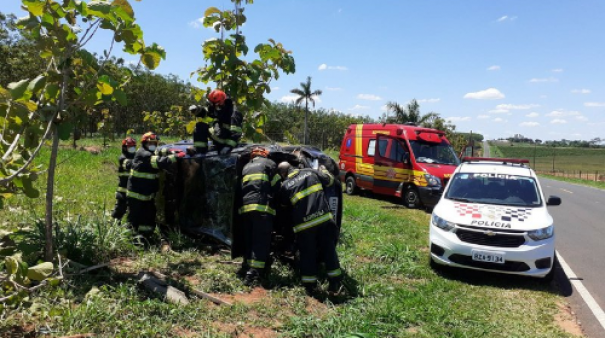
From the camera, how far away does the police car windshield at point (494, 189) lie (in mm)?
6324

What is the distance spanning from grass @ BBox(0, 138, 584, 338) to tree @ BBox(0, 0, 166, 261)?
119 centimetres

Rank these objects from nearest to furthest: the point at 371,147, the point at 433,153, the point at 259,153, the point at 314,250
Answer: the point at 314,250 → the point at 259,153 → the point at 433,153 → the point at 371,147

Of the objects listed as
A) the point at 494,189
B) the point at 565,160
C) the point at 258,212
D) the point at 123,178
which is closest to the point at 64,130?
the point at 258,212

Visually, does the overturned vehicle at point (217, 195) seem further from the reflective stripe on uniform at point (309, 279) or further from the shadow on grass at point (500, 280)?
the shadow on grass at point (500, 280)

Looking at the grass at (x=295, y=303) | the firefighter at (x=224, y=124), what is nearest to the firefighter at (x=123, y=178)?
the grass at (x=295, y=303)

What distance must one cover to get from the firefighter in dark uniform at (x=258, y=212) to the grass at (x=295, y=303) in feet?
0.90

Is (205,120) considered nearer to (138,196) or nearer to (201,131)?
(201,131)

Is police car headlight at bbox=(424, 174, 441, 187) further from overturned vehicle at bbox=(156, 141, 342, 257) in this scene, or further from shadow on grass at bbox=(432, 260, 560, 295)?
overturned vehicle at bbox=(156, 141, 342, 257)

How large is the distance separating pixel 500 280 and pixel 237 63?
535cm

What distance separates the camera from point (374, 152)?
41.7 ft

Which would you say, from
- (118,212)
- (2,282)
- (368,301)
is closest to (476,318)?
(368,301)

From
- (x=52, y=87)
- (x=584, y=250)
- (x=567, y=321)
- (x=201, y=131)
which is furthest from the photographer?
(x=584, y=250)

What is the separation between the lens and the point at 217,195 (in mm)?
5762

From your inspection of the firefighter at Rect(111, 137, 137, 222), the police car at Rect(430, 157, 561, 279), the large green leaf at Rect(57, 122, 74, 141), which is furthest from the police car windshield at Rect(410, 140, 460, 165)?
the large green leaf at Rect(57, 122, 74, 141)
